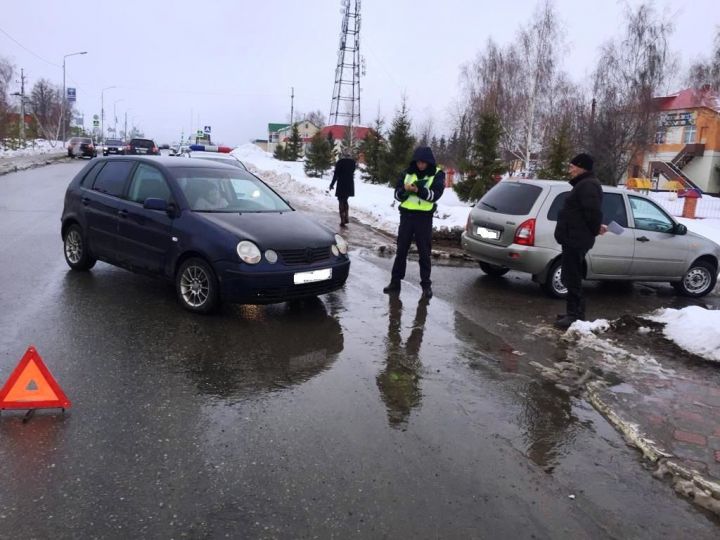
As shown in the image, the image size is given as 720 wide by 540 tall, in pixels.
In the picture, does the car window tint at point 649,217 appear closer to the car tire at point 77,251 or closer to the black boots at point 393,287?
the black boots at point 393,287

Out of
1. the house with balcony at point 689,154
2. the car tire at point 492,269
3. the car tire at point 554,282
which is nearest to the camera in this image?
the car tire at point 554,282

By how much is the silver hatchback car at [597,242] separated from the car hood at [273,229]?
9.48 ft

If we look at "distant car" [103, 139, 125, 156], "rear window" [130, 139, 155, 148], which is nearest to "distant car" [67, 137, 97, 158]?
"distant car" [103, 139, 125, 156]

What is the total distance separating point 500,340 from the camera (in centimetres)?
617

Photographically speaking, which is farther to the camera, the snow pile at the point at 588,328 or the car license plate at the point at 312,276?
the snow pile at the point at 588,328

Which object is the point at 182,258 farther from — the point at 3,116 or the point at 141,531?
the point at 3,116

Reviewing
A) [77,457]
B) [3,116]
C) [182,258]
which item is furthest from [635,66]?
[3,116]

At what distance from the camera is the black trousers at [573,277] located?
6.80 meters

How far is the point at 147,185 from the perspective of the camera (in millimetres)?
7121

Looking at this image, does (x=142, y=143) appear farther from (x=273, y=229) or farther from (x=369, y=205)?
(x=273, y=229)

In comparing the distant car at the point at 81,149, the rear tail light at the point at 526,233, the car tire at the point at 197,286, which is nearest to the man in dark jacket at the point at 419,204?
the rear tail light at the point at 526,233

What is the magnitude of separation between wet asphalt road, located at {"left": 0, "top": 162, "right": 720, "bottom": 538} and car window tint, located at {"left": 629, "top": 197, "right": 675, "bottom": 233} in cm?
359

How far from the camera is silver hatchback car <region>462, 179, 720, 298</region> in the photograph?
8.28m

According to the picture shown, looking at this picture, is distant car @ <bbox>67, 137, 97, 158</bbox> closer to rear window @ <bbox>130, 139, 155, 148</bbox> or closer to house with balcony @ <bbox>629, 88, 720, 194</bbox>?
rear window @ <bbox>130, 139, 155, 148</bbox>
